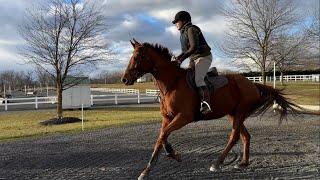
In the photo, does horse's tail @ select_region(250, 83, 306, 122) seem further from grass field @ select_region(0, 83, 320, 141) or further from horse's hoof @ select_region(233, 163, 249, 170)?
horse's hoof @ select_region(233, 163, 249, 170)

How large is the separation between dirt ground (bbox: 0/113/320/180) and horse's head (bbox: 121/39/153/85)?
5.51 ft

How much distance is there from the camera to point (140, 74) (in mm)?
7465

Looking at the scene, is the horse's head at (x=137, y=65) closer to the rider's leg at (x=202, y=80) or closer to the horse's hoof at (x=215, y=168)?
the rider's leg at (x=202, y=80)

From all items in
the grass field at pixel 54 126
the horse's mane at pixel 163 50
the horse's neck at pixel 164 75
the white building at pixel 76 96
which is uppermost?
the horse's mane at pixel 163 50

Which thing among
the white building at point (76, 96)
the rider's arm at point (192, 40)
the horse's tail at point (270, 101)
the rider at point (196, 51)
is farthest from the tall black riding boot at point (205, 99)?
the white building at point (76, 96)

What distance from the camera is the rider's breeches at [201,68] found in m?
7.84

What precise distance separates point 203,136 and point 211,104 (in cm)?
538

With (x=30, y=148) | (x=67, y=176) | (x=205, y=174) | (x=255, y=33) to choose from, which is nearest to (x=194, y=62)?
(x=205, y=174)

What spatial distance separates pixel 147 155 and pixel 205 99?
2.57m

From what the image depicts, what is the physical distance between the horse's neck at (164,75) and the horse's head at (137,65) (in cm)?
18

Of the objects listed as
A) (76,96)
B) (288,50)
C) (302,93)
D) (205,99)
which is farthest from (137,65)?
(302,93)

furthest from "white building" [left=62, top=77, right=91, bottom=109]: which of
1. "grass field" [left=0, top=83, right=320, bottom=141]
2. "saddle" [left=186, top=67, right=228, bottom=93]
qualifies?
"saddle" [left=186, top=67, right=228, bottom=93]

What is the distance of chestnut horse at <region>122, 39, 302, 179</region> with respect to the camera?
24.2ft

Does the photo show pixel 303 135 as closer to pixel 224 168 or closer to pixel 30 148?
pixel 224 168
